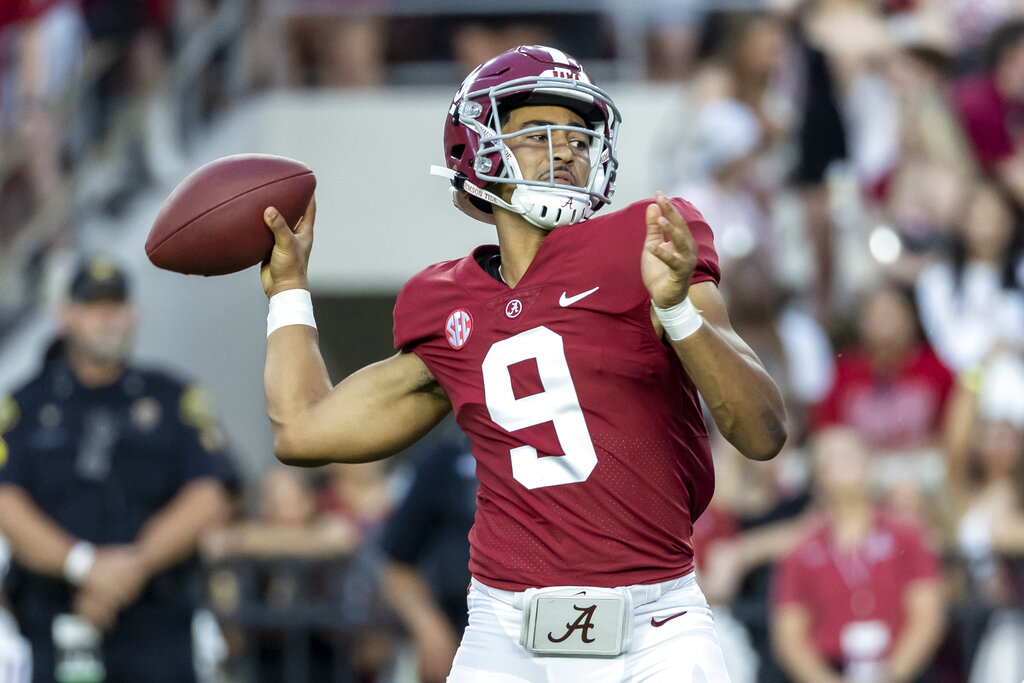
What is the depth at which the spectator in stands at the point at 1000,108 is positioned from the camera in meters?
7.96

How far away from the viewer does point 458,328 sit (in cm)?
353

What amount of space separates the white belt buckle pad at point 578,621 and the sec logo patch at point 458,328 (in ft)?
1.89

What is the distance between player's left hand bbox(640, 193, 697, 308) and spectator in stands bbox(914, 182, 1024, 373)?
→ 4571mm

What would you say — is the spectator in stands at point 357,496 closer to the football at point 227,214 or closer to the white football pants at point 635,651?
the football at point 227,214

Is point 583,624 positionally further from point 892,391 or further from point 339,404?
point 892,391

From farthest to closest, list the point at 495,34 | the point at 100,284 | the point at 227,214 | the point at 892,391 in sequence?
the point at 495,34
the point at 892,391
the point at 100,284
the point at 227,214

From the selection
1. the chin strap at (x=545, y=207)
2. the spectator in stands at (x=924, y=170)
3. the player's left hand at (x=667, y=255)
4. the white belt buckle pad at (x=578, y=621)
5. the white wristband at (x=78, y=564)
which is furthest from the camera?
the spectator in stands at (x=924, y=170)

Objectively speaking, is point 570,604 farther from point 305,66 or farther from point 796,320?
point 305,66

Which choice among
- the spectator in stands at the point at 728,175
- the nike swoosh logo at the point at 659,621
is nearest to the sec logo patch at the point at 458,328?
the nike swoosh logo at the point at 659,621

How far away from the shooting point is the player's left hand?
→ 302 cm

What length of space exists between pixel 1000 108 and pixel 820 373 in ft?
5.53

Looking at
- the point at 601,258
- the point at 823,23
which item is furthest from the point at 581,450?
the point at 823,23

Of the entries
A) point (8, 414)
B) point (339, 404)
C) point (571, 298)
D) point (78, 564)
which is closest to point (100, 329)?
point (8, 414)

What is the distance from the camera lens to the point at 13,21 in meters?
8.94
